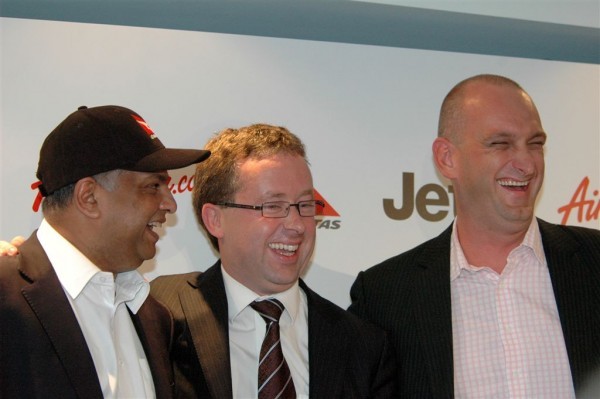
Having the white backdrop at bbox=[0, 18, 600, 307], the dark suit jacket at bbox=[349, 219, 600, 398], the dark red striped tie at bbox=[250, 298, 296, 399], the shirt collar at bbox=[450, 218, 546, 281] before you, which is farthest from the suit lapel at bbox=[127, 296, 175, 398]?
the shirt collar at bbox=[450, 218, 546, 281]

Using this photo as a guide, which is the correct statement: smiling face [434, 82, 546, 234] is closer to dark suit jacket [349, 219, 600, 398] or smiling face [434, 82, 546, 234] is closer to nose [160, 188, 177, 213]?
dark suit jacket [349, 219, 600, 398]

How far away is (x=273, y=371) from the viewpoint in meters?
2.42

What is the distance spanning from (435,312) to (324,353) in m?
0.44

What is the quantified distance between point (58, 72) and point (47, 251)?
3.22 ft

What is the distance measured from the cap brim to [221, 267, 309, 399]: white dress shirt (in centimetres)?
54

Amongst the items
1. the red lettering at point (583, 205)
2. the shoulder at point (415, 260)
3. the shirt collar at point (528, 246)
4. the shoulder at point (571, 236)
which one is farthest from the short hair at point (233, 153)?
the red lettering at point (583, 205)

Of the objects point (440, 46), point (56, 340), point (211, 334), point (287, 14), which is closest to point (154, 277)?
point (211, 334)

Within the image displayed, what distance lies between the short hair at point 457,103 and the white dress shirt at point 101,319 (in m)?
1.38

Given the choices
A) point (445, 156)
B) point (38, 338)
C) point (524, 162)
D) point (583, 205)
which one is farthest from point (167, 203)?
Answer: point (583, 205)

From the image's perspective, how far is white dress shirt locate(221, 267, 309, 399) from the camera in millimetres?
2461

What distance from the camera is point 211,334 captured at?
247 cm

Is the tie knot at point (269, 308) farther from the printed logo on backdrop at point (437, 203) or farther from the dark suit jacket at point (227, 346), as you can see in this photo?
the printed logo on backdrop at point (437, 203)

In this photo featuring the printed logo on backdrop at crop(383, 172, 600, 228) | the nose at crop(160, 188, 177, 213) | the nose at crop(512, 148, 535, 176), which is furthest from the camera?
the printed logo on backdrop at crop(383, 172, 600, 228)

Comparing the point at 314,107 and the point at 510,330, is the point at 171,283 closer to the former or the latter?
the point at 314,107
